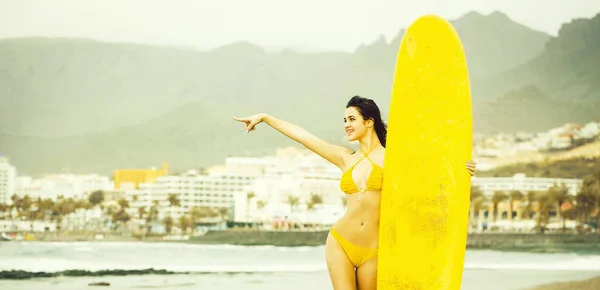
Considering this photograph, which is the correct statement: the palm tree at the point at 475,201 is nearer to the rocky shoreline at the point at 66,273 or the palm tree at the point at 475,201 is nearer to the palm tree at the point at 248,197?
the palm tree at the point at 248,197

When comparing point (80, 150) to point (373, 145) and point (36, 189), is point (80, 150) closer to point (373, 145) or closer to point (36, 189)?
point (36, 189)

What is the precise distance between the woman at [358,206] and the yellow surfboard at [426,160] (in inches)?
3.1

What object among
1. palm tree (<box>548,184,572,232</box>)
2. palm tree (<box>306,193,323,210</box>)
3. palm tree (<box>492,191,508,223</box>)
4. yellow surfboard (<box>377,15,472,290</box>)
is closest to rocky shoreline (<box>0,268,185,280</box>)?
palm tree (<box>306,193,323,210</box>)

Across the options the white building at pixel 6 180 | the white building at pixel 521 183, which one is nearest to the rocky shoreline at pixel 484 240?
the white building at pixel 521 183

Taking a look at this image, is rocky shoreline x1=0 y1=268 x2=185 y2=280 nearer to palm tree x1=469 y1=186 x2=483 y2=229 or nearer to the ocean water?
the ocean water

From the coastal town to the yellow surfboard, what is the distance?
56.3 metres

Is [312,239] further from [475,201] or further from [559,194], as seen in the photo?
[559,194]

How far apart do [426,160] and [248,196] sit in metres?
66.5

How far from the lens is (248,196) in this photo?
69.5 meters

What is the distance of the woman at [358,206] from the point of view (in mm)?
3463

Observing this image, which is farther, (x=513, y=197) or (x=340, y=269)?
(x=513, y=197)

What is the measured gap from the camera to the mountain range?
7000 cm

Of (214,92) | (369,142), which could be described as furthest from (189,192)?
(369,142)

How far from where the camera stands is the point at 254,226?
65062 millimetres
